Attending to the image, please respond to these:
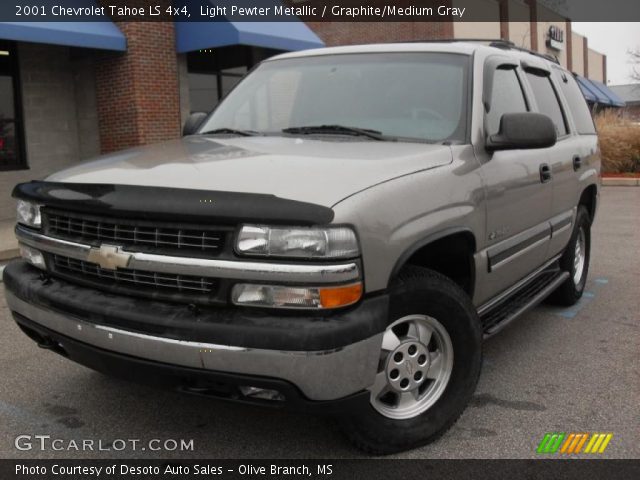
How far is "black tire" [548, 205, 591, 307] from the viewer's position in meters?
5.31

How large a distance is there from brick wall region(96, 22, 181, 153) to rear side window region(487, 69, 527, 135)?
9.04m

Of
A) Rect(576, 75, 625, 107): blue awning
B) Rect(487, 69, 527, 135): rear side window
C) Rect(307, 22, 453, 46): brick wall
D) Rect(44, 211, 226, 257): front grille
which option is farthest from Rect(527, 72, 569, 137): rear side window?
Rect(576, 75, 625, 107): blue awning

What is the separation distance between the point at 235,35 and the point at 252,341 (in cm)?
1026

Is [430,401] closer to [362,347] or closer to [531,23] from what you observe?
[362,347]

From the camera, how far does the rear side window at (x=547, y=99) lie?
466 centimetres

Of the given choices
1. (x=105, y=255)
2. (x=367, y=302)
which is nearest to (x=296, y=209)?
(x=367, y=302)

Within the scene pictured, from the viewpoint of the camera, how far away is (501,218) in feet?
11.9

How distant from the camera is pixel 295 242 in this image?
247cm

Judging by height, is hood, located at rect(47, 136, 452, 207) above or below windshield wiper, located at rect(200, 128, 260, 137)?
below

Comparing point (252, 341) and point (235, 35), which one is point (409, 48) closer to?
point (252, 341)

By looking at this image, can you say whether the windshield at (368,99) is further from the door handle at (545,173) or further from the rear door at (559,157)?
the rear door at (559,157)

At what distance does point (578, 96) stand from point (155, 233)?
14.9 feet

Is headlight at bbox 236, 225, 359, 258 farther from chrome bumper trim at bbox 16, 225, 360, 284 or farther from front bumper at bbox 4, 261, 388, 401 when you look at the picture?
front bumper at bbox 4, 261, 388, 401

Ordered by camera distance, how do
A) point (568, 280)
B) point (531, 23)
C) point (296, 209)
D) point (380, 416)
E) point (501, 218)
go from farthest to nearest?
1. point (531, 23)
2. point (568, 280)
3. point (501, 218)
4. point (380, 416)
5. point (296, 209)
